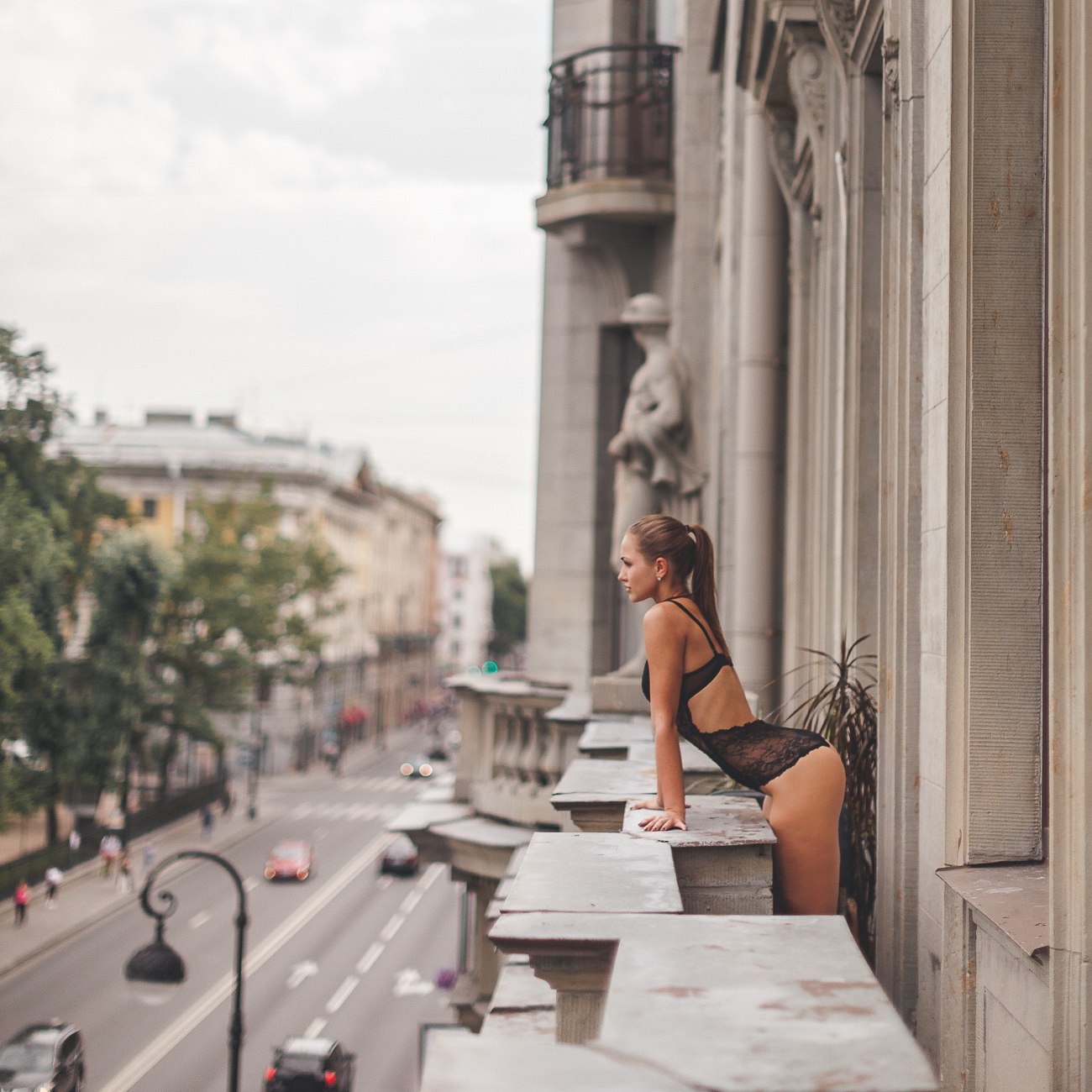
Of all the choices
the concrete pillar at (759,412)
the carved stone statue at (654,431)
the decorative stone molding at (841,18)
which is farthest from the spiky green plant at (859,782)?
the carved stone statue at (654,431)

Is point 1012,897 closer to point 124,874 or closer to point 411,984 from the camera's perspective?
point 411,984

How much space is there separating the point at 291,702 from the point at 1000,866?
73.1 m

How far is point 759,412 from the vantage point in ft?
37.4

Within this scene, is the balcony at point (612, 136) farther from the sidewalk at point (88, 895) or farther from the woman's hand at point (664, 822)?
the sidewalk at point (88, 895)

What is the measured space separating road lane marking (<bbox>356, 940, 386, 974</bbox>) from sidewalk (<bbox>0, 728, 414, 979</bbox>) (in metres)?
6.26

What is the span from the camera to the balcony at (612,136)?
18297mm

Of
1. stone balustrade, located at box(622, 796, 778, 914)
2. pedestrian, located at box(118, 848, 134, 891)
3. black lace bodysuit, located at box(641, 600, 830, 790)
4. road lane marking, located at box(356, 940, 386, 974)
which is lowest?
road lane marking, located at box(356, 940, 386, 974)

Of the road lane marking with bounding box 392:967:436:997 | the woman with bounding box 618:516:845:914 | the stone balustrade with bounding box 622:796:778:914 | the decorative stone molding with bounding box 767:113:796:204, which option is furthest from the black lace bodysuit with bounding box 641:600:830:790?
the road lane marking with bounding box 392:967:436:997

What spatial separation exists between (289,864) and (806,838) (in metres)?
41.4

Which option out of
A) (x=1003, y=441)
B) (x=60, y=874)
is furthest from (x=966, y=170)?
(x=60, y=874)

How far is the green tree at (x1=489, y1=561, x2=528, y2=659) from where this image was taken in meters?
147

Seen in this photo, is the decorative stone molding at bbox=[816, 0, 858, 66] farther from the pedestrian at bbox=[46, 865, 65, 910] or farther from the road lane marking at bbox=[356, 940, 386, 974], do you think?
the pedestrian at bbox=[46, 865, 65, 910]

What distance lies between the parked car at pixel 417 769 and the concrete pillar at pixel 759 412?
189 ft

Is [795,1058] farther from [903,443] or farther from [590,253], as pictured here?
[590,253]
